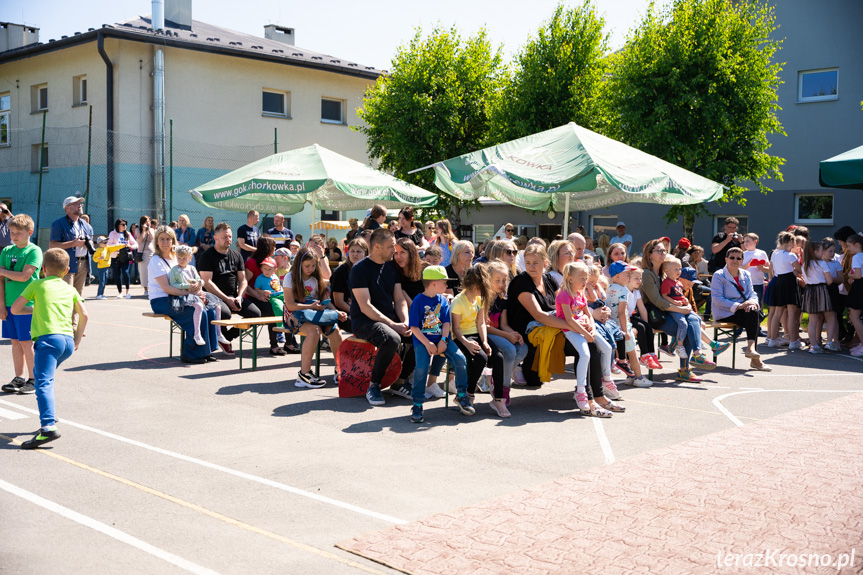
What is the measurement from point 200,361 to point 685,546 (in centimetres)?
771

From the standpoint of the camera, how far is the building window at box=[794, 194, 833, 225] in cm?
2752

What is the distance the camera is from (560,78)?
1059 inches

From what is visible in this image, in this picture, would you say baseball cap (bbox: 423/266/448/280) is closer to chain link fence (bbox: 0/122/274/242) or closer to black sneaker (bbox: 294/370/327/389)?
black sneaker (bbox: 294/370/327/389)

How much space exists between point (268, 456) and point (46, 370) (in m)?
1.93

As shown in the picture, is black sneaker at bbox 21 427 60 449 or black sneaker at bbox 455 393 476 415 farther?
black sneaker at bbox 455 393 476 415

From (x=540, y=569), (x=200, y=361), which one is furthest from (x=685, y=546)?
(x=200, y=361)

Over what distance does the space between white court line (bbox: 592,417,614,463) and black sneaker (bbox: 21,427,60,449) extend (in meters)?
4.42

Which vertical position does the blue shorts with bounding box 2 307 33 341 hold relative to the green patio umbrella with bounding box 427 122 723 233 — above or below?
below

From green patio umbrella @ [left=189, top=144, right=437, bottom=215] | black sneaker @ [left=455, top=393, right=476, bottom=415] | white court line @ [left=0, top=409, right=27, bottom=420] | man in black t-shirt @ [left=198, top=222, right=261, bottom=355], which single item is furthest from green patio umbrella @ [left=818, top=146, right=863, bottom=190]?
white court line @ [left=0, top=409, right=27, bottom=420]

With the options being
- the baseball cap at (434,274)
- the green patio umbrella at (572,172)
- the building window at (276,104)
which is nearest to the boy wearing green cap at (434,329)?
the baseball cap at (434,274)

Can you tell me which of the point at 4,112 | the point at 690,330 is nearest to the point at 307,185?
the point at 690,330

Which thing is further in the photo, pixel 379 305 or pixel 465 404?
pixel 379 305

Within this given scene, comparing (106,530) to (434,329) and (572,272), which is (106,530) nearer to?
(434,329)

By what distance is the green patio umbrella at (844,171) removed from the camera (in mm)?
10695
